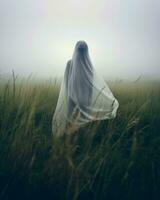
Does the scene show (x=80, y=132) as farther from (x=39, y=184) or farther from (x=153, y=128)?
(x=153, y=128)

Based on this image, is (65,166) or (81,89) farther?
(81,89)

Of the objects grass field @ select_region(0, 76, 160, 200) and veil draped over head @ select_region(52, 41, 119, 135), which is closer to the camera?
grass field @ select_region(0, 76, 160, 200)

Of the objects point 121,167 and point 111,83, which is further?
point 111,83

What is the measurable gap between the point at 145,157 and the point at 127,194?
219 millimetres

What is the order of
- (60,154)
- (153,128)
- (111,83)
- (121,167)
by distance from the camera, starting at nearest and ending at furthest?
1. (60,154)
2. (121,167)
3. (153,128)
4. (111,83)

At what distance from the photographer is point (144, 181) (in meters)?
1.24

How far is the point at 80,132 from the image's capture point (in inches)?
53.3

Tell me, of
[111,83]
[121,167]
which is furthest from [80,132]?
[111,83]

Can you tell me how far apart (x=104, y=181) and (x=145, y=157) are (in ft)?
0.95

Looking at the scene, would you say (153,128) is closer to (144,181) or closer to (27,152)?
(144,181)

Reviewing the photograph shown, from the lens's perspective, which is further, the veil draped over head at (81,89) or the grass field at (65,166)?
the veil draped over head at (81,89)

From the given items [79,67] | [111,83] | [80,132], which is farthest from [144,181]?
[111,83]

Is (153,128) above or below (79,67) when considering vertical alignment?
below

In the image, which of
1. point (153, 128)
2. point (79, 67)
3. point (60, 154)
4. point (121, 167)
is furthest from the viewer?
point (79, 67)
